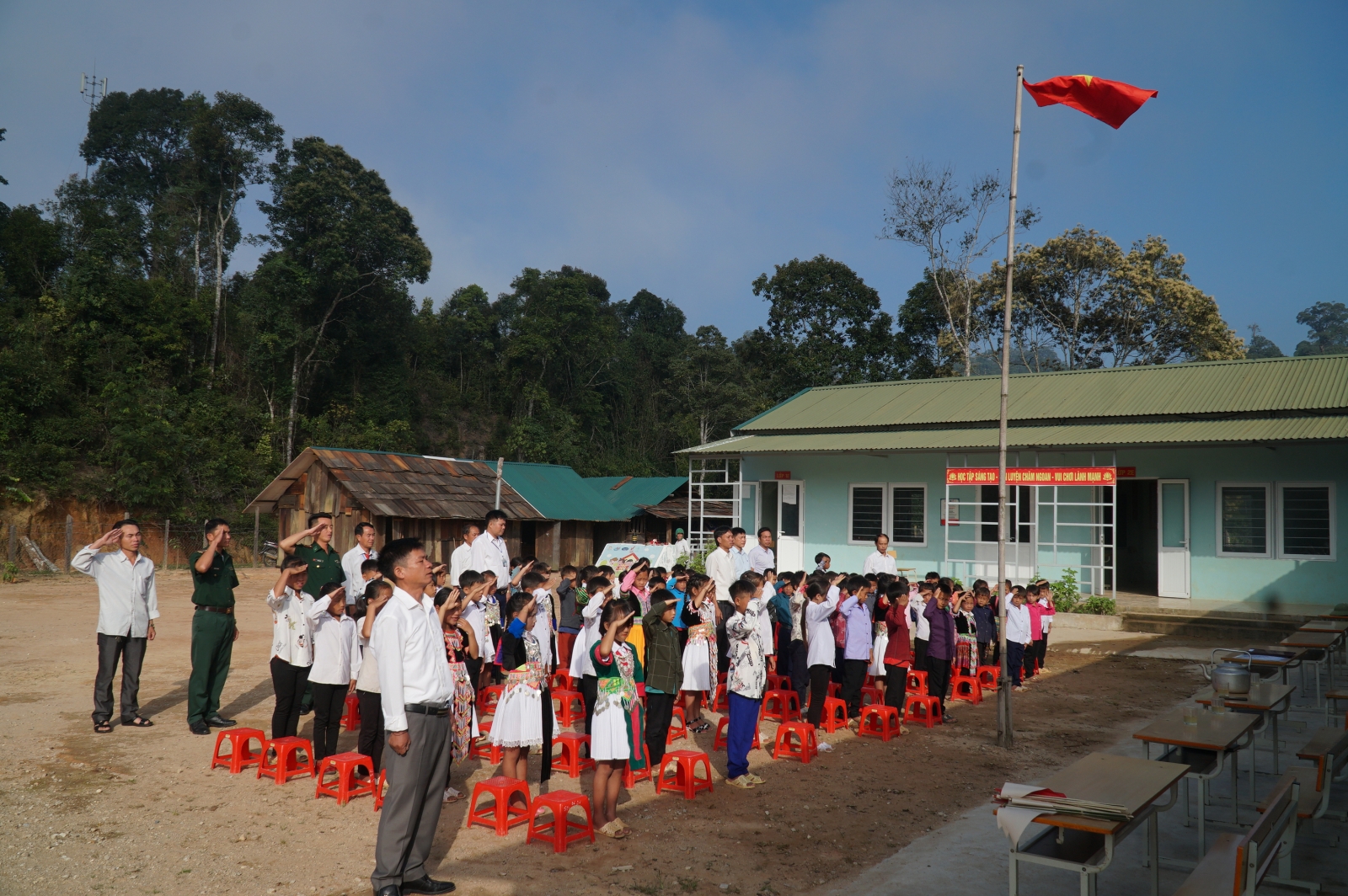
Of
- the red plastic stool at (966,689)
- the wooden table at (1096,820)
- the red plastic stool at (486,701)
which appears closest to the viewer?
the wooden table at (1096,820)

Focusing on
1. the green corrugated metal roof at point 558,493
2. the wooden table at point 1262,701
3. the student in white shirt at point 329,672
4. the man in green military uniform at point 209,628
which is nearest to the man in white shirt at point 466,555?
the man in green military uniform at point 209,628

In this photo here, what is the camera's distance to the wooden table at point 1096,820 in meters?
3.76

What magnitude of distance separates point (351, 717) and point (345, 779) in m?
2.51

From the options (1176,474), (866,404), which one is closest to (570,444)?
(866,404)

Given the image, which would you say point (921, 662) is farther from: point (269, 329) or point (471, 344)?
point (471, 344)

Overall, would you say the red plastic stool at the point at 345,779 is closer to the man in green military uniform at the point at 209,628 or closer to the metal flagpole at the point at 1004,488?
the man in green military uniform at the point at 209,628

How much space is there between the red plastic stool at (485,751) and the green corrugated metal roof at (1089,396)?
45.6 ft

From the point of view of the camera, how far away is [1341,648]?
1060cm

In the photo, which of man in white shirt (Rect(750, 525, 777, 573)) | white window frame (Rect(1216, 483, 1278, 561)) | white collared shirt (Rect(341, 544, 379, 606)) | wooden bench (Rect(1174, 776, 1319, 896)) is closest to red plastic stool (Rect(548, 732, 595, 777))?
white collared shirt (Rect(341, 544, 379, 606))

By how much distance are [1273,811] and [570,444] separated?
3592cm

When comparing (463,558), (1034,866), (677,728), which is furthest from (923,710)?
(463,558)

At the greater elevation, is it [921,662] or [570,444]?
[570,444]

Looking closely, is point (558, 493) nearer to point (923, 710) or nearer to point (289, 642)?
point (923, 710)

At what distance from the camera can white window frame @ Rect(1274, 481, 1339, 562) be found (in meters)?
14.6
